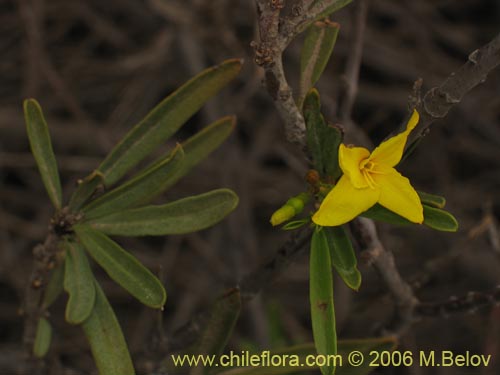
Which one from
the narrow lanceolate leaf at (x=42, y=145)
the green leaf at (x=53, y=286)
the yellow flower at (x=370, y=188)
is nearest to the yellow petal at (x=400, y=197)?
the yellow flower at (x=370, y=188)

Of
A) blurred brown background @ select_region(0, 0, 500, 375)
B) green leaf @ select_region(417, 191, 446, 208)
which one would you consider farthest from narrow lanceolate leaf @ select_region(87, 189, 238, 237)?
blurred brown background @ select_region(0, 0, 500, 375)

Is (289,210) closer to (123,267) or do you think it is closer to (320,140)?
(320,140)

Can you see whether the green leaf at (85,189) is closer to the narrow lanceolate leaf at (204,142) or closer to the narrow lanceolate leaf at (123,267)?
the narrow lanceolate leaf at (123,267)

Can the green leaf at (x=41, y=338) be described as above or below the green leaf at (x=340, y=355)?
above

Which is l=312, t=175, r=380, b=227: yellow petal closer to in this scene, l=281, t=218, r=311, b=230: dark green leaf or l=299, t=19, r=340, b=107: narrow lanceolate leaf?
l=281, t=218, r=311, b=230: dark green leaf

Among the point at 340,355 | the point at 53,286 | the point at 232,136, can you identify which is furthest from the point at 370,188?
the point at 232,136

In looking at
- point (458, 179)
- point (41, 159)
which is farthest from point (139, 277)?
point (458, 179)
